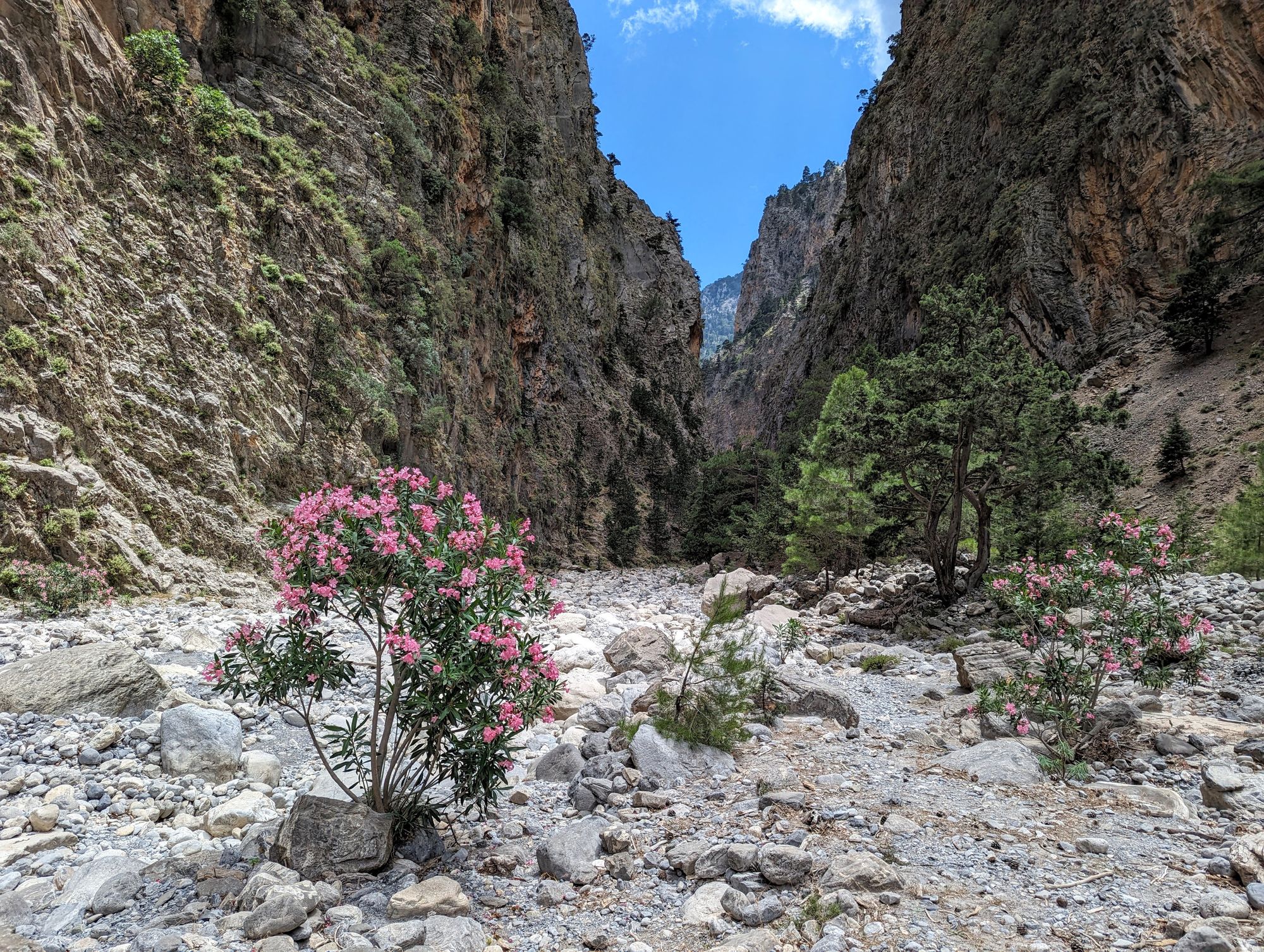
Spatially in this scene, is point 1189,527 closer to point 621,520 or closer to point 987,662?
point 987,662

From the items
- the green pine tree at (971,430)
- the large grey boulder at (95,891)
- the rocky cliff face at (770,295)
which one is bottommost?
the large grey boulder at (95,891)

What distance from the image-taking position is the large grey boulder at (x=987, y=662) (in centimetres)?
890

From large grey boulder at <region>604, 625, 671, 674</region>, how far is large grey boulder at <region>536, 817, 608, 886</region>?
5.30 meters

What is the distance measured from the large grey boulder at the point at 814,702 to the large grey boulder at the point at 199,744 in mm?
6385

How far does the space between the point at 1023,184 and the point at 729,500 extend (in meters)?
25.2

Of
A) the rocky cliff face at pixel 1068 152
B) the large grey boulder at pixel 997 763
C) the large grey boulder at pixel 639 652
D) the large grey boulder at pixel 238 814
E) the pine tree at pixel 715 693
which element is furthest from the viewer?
the rocky cliff face at pixel 1068 152

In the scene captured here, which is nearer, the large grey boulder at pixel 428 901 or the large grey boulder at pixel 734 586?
the large grey boulder at pixel 428 901

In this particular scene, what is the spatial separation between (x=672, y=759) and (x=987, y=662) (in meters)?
5.87

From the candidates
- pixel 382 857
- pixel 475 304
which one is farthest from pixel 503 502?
pixel 382 857

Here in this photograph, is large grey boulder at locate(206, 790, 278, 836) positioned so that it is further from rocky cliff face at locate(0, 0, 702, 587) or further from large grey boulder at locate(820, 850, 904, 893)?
rocky cliff face at locate(0, 0, 702, 587)

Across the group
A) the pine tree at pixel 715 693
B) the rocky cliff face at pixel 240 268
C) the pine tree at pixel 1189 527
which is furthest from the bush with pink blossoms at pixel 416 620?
the pine tree at pixel 1189 527

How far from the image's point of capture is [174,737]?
5.65m

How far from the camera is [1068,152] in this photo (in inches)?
1315

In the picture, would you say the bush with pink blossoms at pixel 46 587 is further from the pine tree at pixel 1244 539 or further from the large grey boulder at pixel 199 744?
the pine tree at pixel 1244 539
